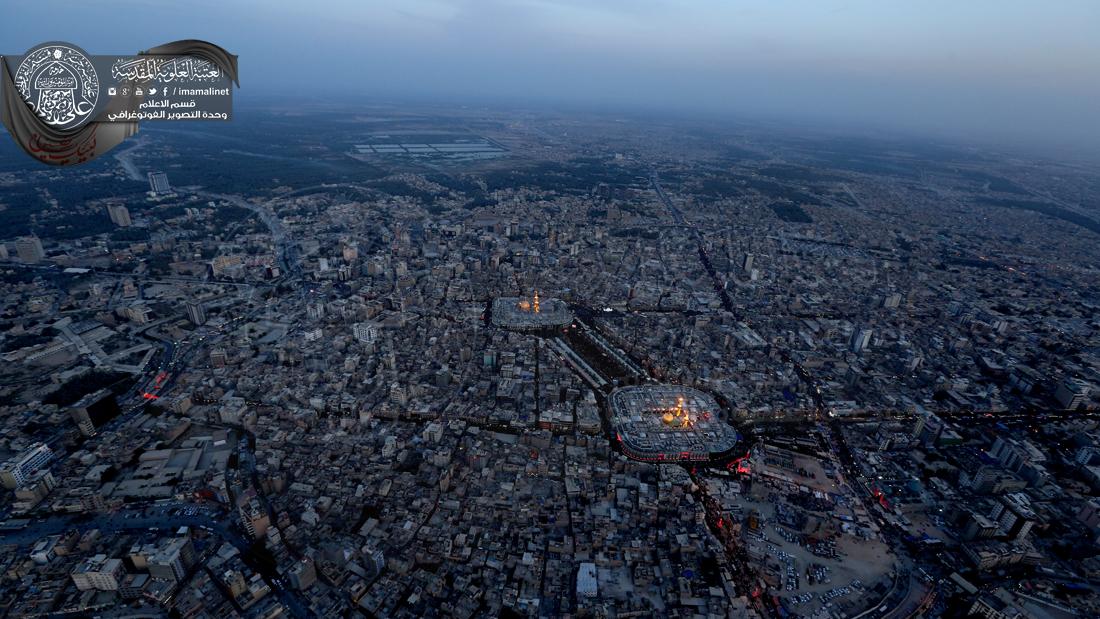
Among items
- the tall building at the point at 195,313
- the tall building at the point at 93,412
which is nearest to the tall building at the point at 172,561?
the tall building at the point at 93,412

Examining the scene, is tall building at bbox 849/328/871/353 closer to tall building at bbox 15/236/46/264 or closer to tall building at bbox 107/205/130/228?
tall building at bbox 15/236/46/264

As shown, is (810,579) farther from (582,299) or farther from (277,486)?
(582,299)

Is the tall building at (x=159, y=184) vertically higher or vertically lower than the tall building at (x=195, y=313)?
higher

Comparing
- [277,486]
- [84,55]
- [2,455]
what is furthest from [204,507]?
[84,55]

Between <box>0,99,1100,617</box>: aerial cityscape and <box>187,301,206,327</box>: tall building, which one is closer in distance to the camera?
<box>0,99,1100,617</box>: aerial cityscape

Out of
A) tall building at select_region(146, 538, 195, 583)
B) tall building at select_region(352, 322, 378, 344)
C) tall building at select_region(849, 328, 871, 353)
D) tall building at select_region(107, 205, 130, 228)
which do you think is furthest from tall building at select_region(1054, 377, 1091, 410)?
tall building at select_region(107, 205, 130, 228)

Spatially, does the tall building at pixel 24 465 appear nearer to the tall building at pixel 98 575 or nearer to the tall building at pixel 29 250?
the tall building at pixel 98 575

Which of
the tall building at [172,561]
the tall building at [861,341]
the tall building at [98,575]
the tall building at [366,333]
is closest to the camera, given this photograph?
the tall building at [98,575]
